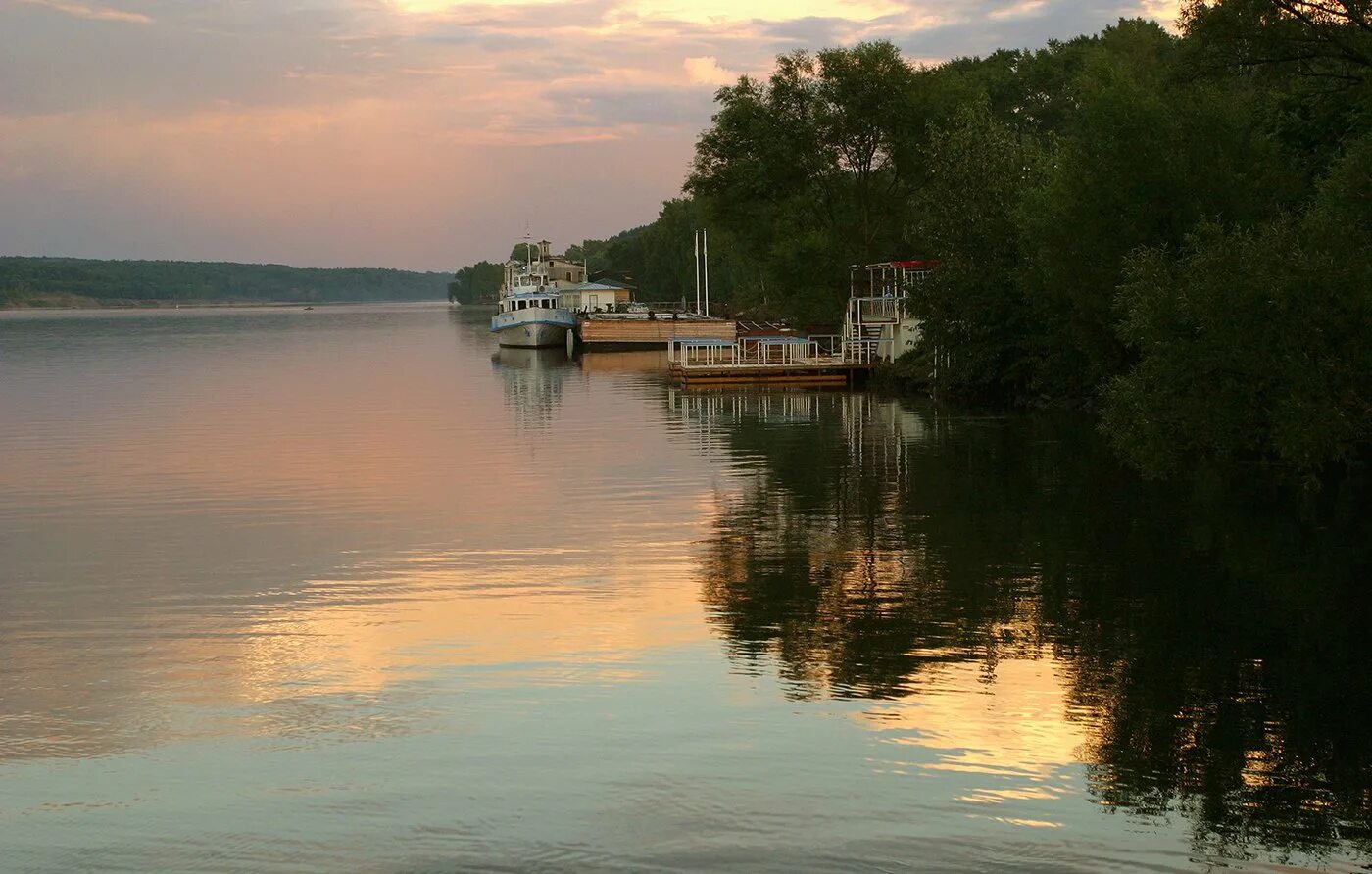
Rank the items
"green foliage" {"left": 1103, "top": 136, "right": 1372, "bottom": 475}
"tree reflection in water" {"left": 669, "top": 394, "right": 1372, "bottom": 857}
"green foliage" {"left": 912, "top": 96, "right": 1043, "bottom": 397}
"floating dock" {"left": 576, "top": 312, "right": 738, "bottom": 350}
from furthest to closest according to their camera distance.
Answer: "floating dock" {"left": 576, "top": 312, "right": 738, "bottom": 350} < "green foliage" {"left": 912, "top": 96, "right": 1043, "bottom": 397} < "green foliage" {"left": 1103, "top": 136, "right": 1372, "bottom": 475} < "tree reflection in water" {"left": 669, "top": 394, "right": 1372, "bottom": 857}

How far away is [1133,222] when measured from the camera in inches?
1479

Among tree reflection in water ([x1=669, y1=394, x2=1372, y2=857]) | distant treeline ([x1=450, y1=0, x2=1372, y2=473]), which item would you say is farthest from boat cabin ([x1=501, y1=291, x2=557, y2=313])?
tree reflection in water ([x1=669, y1=394, x2=1372, y2=857])

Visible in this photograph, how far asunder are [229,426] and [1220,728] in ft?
121

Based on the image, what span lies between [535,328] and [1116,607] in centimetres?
8608

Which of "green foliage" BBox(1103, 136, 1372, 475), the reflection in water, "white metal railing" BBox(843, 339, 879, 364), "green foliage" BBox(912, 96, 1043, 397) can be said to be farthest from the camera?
"white metal railing" BBox(843, 339, 879, 364)

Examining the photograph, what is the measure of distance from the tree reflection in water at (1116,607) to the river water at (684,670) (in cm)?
7

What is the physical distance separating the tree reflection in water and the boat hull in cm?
7044

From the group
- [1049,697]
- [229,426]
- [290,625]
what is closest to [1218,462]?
[1049,697]

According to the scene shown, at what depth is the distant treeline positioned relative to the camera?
79.6ft

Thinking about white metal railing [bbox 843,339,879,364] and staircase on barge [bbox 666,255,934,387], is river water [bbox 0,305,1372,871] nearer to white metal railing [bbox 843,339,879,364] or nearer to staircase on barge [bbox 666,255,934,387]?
staircase on barge [bbox 666,255,934,387]

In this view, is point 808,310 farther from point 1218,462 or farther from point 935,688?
point 935,688

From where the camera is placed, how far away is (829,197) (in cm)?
7738

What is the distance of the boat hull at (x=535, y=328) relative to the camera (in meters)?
102

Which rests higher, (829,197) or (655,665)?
(829,197)
